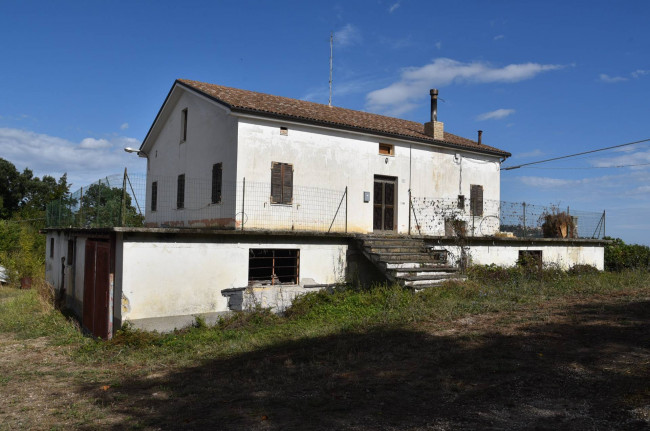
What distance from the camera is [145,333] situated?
10180 millimetres

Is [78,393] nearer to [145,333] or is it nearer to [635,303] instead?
[145,333]

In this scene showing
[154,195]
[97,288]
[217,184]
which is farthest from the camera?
[154,195]

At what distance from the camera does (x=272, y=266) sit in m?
12.7

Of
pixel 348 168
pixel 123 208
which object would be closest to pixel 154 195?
pixel 123 208

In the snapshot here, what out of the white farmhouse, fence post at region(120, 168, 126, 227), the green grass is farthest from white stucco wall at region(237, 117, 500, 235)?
fence post at region(120, 168, 126, 227)

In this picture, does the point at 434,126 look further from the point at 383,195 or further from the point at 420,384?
the point at 420,384

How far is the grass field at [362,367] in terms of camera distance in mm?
5496

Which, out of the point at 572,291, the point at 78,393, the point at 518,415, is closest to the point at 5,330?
the point at 78,393

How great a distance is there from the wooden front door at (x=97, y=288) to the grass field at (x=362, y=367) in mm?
542

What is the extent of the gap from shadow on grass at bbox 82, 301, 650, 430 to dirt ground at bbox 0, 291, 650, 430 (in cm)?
2

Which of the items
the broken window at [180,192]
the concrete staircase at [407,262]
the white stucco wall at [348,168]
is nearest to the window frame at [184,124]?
the broken window at [180,192]

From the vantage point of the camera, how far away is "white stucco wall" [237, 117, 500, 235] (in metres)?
13.9

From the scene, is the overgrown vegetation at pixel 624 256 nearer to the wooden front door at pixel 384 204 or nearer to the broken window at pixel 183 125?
the wooden front door at pixel 384 204

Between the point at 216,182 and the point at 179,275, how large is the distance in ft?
14.8
